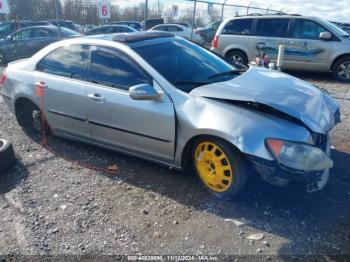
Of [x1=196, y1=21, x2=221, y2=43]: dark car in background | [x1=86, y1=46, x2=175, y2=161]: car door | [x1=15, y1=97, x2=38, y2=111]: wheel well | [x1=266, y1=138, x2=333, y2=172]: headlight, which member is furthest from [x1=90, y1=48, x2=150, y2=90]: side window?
[x1=196, y1=21, x2=221, y2=43]: dark car in background

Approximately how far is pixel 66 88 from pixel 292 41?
7336mm

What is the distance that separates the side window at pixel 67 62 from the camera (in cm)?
419

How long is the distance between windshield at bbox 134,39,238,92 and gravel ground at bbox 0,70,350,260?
3.55 feet

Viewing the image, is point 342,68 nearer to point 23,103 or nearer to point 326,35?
point 326,35

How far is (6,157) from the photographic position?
4.04 m

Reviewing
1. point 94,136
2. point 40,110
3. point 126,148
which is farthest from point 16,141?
point 126,148

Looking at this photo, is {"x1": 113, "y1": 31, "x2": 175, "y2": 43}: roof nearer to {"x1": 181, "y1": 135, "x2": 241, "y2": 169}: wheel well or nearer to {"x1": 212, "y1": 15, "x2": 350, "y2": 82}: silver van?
{"x1": 181, "y1": 135, "x2": 241, "y2": 169}: wheel well

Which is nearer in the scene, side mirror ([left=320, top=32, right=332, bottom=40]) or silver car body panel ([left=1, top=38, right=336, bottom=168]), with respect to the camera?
silver car body panel ([left=1, top=38, right=336, bottom=168])

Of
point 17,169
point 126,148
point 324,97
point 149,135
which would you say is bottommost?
point 17,169

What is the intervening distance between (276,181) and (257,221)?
41 cm

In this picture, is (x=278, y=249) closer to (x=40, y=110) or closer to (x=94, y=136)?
(x=94, y=136)

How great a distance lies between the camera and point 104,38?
164 inches

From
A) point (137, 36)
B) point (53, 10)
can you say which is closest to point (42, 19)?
point (53, 10)

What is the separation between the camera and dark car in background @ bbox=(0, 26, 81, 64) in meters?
12.6
